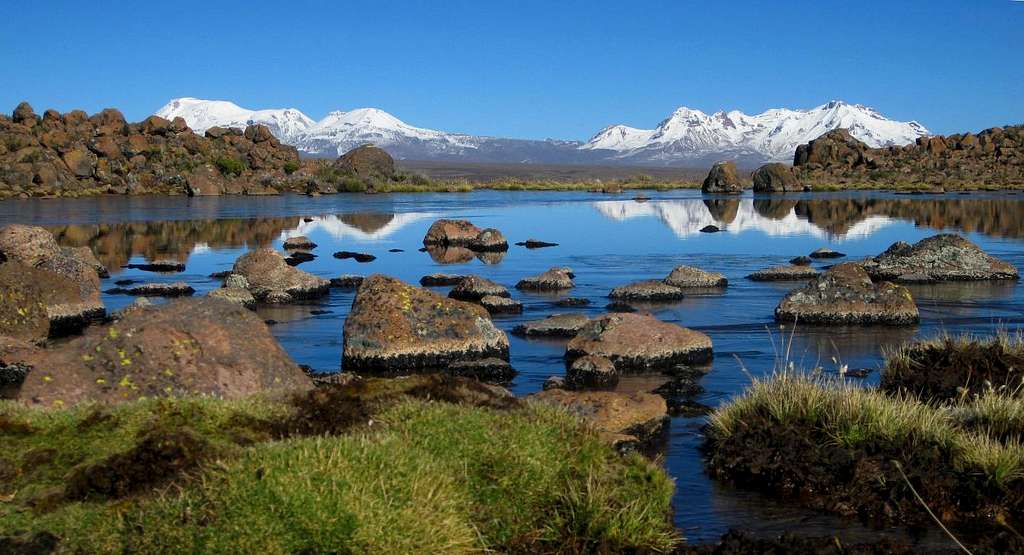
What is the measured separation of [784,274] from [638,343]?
13.9 meters

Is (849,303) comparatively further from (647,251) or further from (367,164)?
(367,164)

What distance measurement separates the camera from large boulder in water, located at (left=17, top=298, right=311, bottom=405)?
1099 centimetres

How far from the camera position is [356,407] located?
941 centimetres

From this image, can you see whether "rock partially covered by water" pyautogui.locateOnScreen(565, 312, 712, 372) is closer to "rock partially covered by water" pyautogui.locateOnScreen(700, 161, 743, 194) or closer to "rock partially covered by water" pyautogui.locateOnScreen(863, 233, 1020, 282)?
"rock partially covered by water" pyautogui.locateOnScreen(863, 233, 1020, 282)

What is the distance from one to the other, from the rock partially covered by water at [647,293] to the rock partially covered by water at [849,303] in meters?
3.46

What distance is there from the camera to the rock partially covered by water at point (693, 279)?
27328mm

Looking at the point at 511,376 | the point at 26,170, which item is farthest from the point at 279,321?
the point at 26,170

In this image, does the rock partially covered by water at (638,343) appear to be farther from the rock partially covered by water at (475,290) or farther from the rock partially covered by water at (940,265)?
the rock partially covered by water at (940,265)

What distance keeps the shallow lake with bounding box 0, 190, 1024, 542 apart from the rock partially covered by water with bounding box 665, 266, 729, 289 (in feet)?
1.81

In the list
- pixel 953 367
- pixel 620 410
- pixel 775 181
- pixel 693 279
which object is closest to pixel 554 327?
pixel 620 410

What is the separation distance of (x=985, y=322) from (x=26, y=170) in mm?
83874

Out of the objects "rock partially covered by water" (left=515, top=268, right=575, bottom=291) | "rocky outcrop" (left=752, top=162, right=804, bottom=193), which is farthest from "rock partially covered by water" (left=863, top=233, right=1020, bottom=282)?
"rocky outcrop" (left=752, top=162, right=804, bottom=193)

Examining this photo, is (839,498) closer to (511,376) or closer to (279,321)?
(511,376)

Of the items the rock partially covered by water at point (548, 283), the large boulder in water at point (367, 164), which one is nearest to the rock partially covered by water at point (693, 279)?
the rock partially covered by water at point (548, 283)
